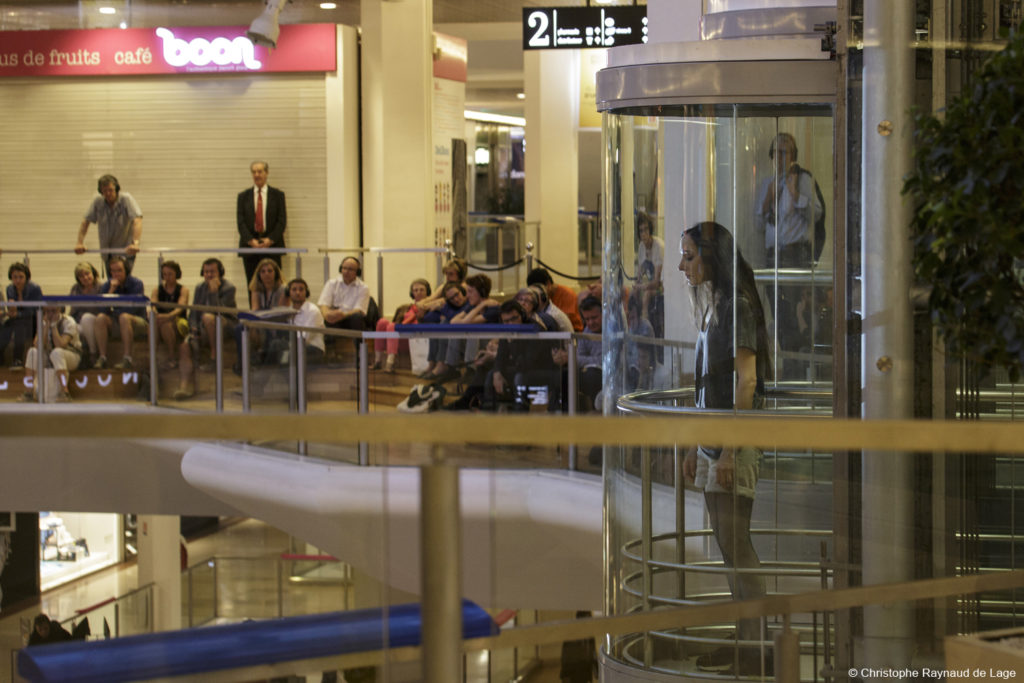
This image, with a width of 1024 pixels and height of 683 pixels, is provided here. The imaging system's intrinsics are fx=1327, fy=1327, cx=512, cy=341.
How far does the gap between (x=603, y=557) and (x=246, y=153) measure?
14.1m

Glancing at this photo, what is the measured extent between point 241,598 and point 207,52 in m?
14.4

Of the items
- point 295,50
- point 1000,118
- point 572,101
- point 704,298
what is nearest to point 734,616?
point 1000,118

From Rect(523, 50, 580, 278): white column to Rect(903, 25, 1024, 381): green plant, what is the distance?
1467cm

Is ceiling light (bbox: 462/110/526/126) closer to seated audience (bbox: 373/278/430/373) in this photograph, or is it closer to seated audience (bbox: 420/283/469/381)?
seated audience (bbox: 373/278/430/373)

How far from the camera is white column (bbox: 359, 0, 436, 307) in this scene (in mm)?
14430

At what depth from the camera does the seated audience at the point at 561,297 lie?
8648 mm

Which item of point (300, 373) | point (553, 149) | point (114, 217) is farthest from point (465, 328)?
point (553, 149)

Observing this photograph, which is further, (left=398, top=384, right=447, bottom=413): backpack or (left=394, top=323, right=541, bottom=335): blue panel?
(left=394, top=323, right=541, bottom=335): blue panel

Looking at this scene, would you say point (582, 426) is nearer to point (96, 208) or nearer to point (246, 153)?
point (96, 208)

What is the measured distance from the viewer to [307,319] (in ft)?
28.1

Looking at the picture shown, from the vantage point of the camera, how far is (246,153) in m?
15.5

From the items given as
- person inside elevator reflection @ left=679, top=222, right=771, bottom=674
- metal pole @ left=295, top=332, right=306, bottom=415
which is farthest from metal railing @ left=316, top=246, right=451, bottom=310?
person inside elevator reflection @ left=679, top=222, right=771, bottom=674

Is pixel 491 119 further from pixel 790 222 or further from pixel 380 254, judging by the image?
pixel 790 222

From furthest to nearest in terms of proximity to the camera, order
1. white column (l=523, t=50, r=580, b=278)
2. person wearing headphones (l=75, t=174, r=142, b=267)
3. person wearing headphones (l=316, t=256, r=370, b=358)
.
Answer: white column (l=523, t=50, r=580, b=278)
person wearing headphones (l=75, t=174, r=142, b=267)
person wearing headphones (l=316, t=256, r=370, b=358)
